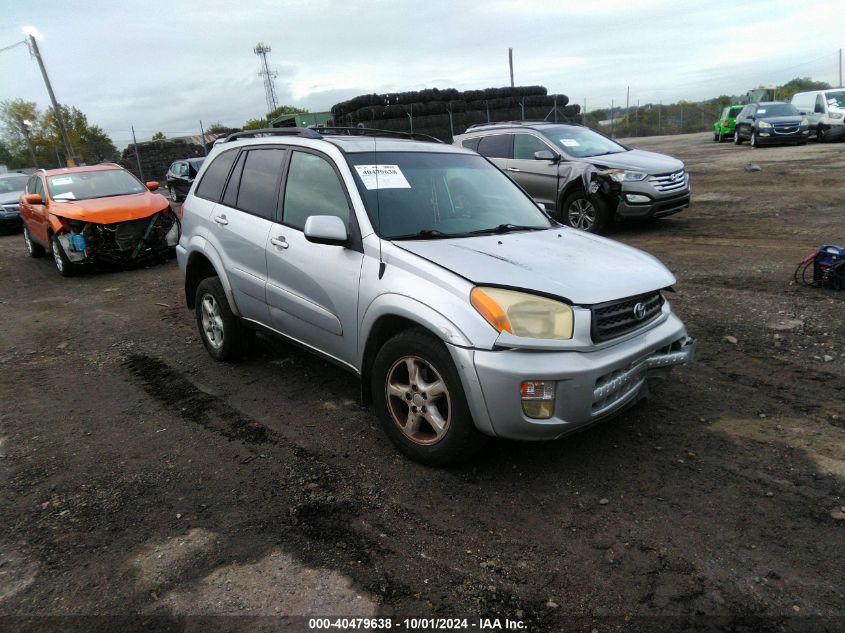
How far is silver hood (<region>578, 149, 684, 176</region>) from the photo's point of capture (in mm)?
9203

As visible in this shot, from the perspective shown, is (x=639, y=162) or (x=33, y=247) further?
(x=33, y=247)

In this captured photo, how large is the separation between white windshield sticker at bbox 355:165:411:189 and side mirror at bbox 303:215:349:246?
1.36 ft

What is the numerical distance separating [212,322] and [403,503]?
286 centimetres

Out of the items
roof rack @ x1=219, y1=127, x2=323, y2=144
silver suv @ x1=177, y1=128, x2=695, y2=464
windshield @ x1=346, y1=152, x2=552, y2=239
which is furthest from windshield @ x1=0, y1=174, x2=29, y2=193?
windshield @ x1=346, y1=152, x2=552, y2=239

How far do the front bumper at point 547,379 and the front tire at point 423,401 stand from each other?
0.12 meters

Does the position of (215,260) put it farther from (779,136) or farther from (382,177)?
(779,136)

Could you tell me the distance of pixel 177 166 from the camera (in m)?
18.7

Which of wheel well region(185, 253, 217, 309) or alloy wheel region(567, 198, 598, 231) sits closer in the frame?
wheel well region(185, 253, 217, 309)

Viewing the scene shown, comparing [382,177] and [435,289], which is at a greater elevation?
[382,177]

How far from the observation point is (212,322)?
17.0 ft

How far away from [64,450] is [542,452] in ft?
9.84

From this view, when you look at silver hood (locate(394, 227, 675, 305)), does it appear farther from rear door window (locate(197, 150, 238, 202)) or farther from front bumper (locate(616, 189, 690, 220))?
front bumper (locate(616, 189, 690, 220))

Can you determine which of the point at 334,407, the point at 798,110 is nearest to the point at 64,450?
the point at 334,407

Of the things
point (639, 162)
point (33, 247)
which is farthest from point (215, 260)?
point (33, 247)
